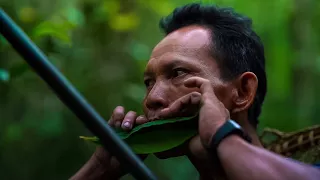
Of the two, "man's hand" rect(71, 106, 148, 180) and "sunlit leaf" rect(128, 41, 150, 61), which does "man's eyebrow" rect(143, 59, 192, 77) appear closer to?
"man's hand" rect(71, 106, 148, 180)

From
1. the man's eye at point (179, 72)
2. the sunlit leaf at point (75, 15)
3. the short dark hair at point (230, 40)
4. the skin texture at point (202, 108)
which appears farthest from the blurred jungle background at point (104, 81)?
the man's eye at point (179, 72)

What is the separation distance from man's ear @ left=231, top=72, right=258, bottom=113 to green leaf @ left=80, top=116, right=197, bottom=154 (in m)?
0.21

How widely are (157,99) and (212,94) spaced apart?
0.16m

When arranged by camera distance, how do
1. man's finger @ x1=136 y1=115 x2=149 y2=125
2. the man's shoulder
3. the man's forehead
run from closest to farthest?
man's finger @ x1=136 y1=115 x2=149 y2=125 < the man's forehead < the man's shoulder

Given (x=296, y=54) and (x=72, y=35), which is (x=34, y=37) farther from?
(x=296, y=54)

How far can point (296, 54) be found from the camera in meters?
2.63

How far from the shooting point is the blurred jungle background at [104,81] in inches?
101

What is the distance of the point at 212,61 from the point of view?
4.39 feet

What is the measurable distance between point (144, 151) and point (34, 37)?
2.22 feet

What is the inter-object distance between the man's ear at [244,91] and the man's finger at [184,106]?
0.66ft

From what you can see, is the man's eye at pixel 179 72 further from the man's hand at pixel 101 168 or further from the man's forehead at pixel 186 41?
the man's hand at pixel 101 168

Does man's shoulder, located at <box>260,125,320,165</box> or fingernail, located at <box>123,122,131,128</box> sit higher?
fingernail, located at <box>123,122,131,128</box>

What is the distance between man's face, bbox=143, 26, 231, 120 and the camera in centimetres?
126

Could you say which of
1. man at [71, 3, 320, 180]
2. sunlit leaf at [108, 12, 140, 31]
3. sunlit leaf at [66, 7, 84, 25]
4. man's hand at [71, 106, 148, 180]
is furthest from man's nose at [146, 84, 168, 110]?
sunlit leaf at [108, 12, 140, 31]
